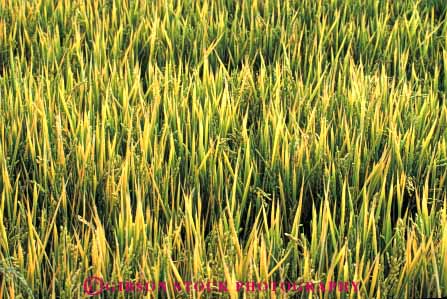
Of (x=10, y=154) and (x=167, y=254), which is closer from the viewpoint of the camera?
(x=167, y=254)

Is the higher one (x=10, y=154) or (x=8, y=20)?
(x=8, y=20)

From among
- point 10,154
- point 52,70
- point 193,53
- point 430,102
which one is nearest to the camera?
point 10,154

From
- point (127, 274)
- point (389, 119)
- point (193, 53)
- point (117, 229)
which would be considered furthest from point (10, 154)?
point (389, 119)

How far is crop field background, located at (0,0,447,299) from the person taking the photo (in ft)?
4.46

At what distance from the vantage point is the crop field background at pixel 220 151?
1359mm

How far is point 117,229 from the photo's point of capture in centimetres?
144

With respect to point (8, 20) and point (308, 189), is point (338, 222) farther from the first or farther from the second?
point (8, 20)

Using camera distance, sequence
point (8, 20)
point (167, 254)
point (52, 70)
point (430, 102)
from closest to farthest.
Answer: point (167, 254) < point (430, 102) < point (52, 70) < point (8, 20)

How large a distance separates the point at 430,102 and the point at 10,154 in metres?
0.98

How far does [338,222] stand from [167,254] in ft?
1.40

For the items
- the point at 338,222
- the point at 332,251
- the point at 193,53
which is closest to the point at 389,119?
the point at 338,222

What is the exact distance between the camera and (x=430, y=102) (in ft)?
6.30

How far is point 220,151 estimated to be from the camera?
163 cm

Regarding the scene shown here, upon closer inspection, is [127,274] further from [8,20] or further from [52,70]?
[8,20]
